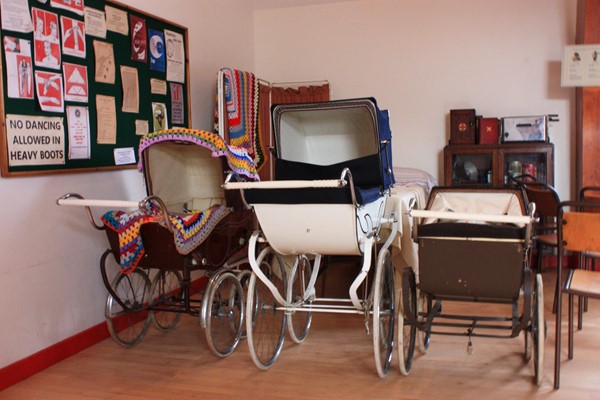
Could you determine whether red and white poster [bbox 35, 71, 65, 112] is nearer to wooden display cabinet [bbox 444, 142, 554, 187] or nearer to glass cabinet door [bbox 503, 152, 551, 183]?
wooden display cabinet [bbox 444, 142, 554, 187]

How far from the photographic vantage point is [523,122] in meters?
5.78

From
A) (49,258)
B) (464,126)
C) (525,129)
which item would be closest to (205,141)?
(49,258)

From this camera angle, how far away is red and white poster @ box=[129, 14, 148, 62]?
423cm

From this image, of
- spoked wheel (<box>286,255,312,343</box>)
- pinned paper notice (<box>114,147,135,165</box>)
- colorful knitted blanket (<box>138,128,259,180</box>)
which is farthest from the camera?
pinned paper notice (<box>114,147,135,165</box>)

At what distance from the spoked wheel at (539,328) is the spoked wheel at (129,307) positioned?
2.22 meters

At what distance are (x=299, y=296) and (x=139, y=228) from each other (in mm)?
1089

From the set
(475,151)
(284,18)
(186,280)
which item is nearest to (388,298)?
(186,280)

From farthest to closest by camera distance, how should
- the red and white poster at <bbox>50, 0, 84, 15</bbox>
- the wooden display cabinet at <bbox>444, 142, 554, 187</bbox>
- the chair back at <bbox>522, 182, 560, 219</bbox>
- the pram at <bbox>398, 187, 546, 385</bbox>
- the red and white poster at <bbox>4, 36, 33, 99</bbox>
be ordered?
1. the wooden display cabinet at <bbox>444, 142, 554, 187</bbox>
2. the chair back at <bbox>522, 182, 560, 219</bbox>
3. the red and white poster at <bbox>50, 0, 84, 15</bbox>
4. the red and white poster at <bbox>4, 36, 33, 99</bbox>
5. the pram at <bbox>398, 187, 546, 385</bbox>

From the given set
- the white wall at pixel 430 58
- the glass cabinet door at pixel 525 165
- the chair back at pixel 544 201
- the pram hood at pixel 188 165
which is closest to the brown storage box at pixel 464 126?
the white wall at pixel 430 58

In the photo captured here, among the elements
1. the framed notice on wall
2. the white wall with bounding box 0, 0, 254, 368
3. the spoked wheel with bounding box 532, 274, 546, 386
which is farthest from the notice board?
the framed notice on wall

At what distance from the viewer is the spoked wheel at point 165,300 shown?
366 centimetres

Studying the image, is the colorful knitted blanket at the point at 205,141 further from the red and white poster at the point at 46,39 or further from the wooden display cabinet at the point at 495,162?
the wooden display cabinet at the point at 495,162

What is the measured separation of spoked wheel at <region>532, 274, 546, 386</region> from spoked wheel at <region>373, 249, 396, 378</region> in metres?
0.76

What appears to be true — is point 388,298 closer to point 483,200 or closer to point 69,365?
point 483,200
